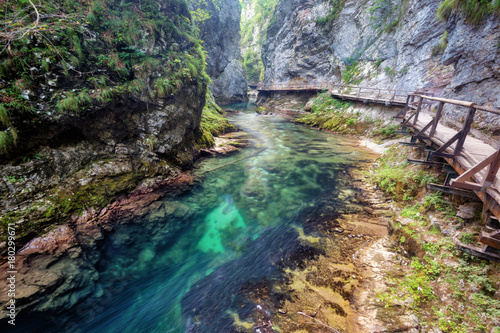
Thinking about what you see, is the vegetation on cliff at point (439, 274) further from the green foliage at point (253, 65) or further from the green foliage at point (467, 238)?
the green foliage at point (253, 65)

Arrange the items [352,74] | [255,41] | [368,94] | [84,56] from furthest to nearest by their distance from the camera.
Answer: [255,41] < [352,74] < [368,94] < [84,56]

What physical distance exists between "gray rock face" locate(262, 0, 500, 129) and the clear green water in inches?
247

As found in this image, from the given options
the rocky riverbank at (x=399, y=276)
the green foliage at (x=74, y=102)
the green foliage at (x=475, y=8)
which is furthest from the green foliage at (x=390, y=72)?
the green foliage at (x=74, y=102)

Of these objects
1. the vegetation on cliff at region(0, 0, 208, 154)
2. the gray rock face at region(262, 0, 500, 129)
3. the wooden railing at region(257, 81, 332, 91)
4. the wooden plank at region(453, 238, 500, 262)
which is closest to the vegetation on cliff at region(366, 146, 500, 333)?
the wooden plank at region(453, 238, 500, 262)

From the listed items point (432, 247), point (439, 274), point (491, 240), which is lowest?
point (439, 274)

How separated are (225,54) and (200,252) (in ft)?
143

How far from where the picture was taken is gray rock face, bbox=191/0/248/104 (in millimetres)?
36281

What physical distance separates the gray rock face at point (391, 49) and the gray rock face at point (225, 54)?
7126 mm

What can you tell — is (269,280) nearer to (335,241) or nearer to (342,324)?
(342,324)

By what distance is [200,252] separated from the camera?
5617mm

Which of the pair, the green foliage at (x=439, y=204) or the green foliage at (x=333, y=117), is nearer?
the green foliage at (x=439, y=204)

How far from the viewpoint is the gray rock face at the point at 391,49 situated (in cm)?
778

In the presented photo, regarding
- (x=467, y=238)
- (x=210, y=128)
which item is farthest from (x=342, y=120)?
(x=467, y=238)

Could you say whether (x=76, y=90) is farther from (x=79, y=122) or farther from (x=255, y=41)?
(x=255, y=41)
